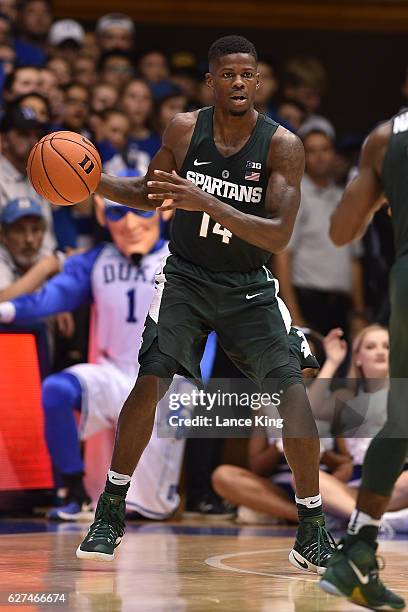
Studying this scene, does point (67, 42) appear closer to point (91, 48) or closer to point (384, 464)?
point (91, 48)

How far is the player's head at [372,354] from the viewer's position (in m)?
7.18

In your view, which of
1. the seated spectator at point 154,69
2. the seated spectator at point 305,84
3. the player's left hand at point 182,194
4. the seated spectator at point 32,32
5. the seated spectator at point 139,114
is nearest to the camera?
the player's left hand at point 182,194

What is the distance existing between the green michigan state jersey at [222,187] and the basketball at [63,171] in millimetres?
441

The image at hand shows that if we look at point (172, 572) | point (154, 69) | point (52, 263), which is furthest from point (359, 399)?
point (154, 69)

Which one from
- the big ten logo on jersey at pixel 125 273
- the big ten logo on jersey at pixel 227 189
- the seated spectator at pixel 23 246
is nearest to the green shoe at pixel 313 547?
the big ten logo on jersey at pixel 227 189

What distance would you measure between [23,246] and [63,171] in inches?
112

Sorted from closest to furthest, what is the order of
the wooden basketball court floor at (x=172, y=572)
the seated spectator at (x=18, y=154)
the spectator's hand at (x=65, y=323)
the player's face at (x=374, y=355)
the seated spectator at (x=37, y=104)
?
the wooden basketball court floor at (x=172, y=572), the player's face at (x=374, y=355), the spectator's hand at (x=65, y=323), the seated spectator at (x=18, y=154), the seated spectator at (x=37, y=104)

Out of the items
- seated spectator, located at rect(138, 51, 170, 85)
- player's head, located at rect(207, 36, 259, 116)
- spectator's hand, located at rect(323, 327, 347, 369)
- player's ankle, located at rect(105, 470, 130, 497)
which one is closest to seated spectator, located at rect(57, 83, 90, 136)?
seated spectator, located at rect(138, 51, 170, 85)

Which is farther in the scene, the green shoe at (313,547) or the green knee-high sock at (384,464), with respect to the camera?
the green shoe at (313,547)

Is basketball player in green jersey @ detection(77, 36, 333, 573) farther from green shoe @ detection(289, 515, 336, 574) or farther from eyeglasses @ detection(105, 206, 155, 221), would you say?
eyeglasses @ detection(105, 206, 155, 221)

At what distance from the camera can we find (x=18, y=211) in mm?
7707

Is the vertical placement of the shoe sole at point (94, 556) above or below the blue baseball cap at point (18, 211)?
below

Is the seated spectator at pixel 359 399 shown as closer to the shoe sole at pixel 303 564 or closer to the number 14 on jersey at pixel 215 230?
the shoe sole at pixel 303 564

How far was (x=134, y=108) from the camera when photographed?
9.41 m
